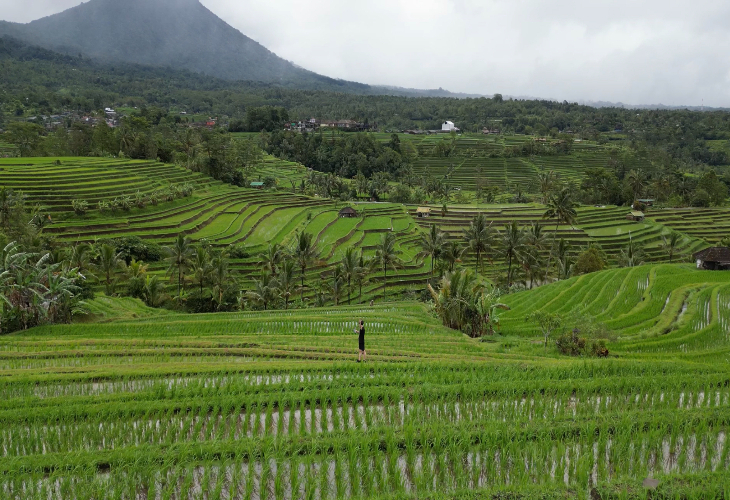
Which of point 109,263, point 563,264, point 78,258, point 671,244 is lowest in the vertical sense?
point 563,264

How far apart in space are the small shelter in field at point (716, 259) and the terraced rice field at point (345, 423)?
19.3 meters

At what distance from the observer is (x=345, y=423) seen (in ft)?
26.0

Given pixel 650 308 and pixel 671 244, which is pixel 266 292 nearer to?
pixel 650 308

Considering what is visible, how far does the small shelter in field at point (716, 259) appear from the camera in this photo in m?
28.4

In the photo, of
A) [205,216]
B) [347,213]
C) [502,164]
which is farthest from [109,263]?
[502,164]

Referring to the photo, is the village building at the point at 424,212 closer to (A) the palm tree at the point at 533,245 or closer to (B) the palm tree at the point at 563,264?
(B) the palm tree at the point at 563,264

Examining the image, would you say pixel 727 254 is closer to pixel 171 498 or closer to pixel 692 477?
pixel 692 477

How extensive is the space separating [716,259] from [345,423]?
32536 mm

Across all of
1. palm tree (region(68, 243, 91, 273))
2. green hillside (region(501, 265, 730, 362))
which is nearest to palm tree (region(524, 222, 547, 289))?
green hillside (region(501, 265, 730, 362))

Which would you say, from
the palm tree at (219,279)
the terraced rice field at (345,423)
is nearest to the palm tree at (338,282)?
the palm tree at (219,279)

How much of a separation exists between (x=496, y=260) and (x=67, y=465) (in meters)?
48.0

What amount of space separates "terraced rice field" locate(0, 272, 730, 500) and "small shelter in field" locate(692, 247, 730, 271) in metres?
19.3

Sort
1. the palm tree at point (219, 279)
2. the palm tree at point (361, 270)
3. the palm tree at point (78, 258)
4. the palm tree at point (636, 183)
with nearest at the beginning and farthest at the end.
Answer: the palm tree at point (78, 258)
the palm tree at point (219, 279)
the palm tree at point (361, 270)
the palm tree at point (636, 183)

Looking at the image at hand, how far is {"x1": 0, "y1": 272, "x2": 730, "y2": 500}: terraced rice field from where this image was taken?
20.3ft
